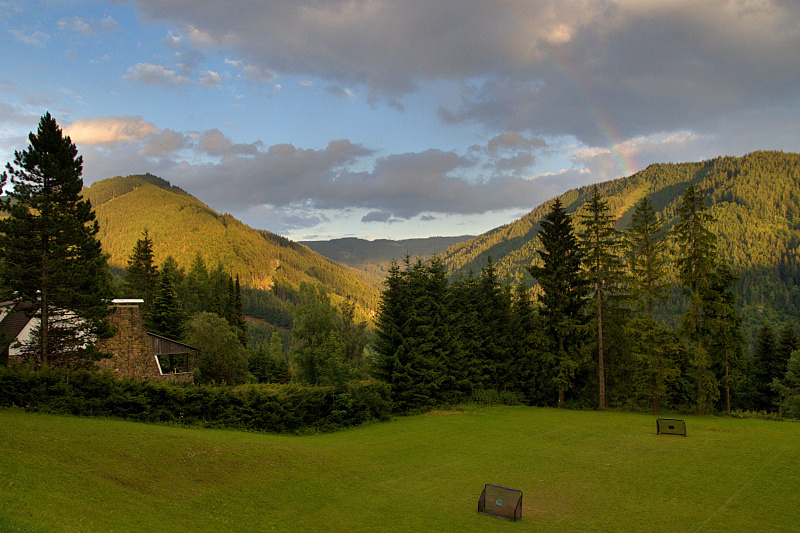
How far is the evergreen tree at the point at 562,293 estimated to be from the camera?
31984 millimetres

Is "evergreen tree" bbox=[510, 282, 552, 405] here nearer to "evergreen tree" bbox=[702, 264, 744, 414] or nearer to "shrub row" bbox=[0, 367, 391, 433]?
"evergreen tree" bbox=[702, 264, 744, 414]

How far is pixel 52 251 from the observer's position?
20.9 m

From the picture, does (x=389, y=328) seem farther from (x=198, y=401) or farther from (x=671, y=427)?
(x=671, y=427)

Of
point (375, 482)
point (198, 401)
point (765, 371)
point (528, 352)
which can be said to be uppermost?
point (528, 352)

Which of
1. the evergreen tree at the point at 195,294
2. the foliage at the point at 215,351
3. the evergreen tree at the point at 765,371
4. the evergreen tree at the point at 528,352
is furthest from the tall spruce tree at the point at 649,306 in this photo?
the evergreen tree at the point at 195,294

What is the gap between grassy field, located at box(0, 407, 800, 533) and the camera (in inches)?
343

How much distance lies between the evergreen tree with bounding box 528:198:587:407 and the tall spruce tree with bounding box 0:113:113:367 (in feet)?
88.9

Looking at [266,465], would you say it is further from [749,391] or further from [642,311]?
[749,391]

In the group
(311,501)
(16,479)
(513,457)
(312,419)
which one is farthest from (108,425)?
(513,457)

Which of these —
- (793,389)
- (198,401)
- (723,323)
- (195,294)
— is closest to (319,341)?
(198,401)

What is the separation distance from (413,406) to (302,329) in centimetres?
2243

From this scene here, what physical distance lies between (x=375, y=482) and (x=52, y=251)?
18789 mm

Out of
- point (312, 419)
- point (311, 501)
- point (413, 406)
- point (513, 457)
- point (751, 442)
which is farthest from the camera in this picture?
point (413, 406)

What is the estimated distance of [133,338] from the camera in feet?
91.4
